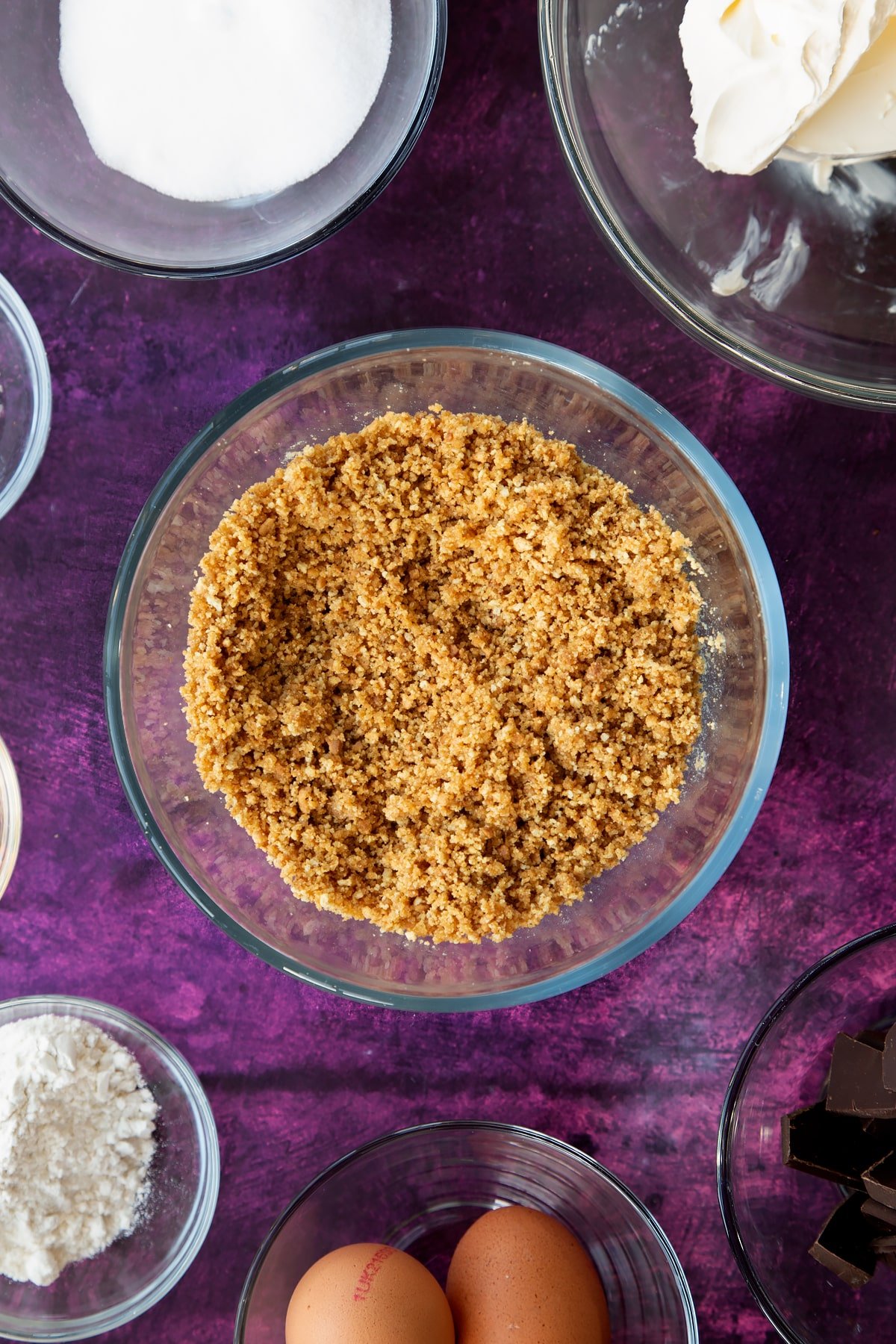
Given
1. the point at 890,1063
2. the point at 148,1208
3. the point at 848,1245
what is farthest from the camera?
the point at 148,1208

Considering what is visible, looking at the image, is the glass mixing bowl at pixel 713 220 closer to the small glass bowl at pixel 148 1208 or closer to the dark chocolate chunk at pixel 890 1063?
the dark chocolate chunk at pixel 890 1063

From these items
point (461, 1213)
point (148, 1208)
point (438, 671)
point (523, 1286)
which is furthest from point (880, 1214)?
point (148, 1208)

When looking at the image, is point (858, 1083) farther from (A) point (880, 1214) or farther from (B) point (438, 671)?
(B) point (438, 671)

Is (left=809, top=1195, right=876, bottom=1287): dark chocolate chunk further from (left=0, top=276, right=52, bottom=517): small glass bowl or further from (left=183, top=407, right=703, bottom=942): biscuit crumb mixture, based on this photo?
(left=0, top=276, right=52, bottom=517): small glass bowl

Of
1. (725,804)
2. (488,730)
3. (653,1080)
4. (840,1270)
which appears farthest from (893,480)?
(840,1270)

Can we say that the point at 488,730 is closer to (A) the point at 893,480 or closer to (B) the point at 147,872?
(B) the point at 147,872

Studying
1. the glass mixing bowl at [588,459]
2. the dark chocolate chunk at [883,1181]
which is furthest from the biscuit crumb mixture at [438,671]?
the dark chocolate chunk at [883,1181]
